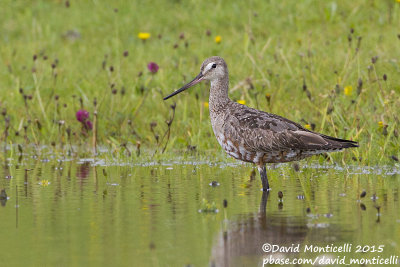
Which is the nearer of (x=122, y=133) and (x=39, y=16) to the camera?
(x=122, y=133)

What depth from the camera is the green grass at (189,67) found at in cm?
1117

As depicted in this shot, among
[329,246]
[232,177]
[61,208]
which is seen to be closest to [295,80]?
[232,177]

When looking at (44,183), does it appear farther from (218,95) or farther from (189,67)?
(189,67)

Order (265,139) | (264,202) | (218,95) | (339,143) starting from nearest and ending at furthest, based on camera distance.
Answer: (264,202), (339,143), (265,139), (218,95)

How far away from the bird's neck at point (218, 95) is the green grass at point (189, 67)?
121 centimetres

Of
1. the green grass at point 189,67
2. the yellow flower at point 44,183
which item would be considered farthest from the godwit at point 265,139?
the yellow flower at point 44,183

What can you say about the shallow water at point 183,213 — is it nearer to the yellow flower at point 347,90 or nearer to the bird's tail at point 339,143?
the bird's tail at point 339,143

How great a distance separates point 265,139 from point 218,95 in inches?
45.9

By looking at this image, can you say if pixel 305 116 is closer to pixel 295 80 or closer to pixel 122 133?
pixel 295 80

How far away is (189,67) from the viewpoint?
14.1 m

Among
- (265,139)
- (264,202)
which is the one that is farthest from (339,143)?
(264,202)

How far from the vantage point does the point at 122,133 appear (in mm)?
11852

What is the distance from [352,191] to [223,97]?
6.98 ft

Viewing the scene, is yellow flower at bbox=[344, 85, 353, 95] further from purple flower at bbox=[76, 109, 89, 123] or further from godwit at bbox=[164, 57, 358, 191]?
purple flower at bbox=[76, 109, 89, 123]
